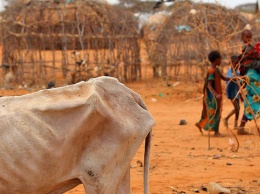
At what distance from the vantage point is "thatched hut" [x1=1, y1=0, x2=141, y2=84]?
53.0 ft

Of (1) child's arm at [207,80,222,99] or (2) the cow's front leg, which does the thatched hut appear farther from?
(2) the cow's front leg

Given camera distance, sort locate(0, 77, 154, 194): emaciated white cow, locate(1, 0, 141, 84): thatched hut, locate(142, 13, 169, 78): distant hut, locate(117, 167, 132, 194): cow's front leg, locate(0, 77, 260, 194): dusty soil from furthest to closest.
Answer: locate(142, 13, 169, 78): distant hut < locate(1, 0, 141, 84): thatched hut < locate(0, 77, 260, 194): dusty soil < locate(117, 167, 132, 194): cow's front leg < locate(0, 77, 154, 194): emaciated white cow

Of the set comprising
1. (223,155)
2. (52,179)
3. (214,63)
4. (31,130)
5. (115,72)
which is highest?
(31,130)

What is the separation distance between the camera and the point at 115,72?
16328 mm

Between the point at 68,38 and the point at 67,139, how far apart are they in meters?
13.4

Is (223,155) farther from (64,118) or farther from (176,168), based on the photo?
(64,118)

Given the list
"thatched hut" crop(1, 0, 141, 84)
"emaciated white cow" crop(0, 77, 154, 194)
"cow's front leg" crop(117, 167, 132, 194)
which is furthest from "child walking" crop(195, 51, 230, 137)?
"thatched hut" crop(1, 0, 141, 84)

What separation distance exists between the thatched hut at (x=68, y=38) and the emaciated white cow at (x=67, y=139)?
12615 millimetres

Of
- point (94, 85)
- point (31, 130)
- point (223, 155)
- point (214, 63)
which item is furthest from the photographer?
point (214, 63)

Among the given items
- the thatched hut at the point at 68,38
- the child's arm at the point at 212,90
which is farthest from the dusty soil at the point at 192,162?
the thatched hut at the point at 68,38

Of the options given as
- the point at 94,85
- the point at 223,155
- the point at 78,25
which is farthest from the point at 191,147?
the point at 78,25

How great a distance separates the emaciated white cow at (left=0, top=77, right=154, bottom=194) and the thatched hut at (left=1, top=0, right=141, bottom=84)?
12.6 metres

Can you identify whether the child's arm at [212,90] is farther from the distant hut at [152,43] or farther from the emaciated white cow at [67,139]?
the distant hut at [152,43]

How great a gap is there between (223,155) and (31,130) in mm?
4420
